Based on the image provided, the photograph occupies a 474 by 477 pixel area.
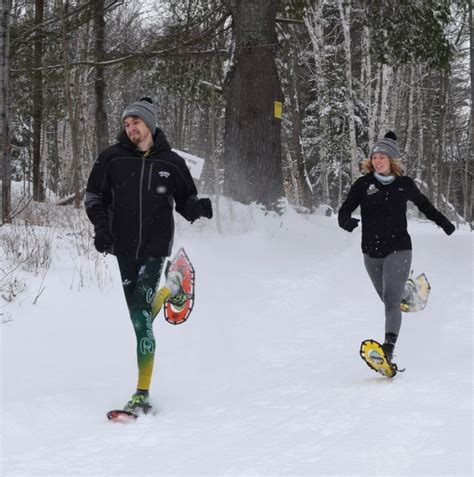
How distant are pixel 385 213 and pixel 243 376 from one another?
1.72 metres

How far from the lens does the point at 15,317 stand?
5.22 m

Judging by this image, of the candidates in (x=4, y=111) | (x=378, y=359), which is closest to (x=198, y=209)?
(x=378, y=359)

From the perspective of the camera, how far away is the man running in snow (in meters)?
3.96

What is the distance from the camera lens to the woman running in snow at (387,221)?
4.77m

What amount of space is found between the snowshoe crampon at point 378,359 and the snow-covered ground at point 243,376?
0.27ft

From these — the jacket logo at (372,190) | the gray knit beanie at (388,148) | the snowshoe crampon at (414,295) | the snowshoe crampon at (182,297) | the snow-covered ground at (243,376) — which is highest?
the gray knit beanie at (388,148)

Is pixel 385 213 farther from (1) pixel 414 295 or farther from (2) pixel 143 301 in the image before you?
(2) pixel 143 301

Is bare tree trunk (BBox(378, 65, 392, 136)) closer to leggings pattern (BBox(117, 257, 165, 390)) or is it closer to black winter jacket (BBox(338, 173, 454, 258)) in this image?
black winter jacket (BBox(338, 173, 454, 258))

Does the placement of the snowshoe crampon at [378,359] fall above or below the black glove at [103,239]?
below

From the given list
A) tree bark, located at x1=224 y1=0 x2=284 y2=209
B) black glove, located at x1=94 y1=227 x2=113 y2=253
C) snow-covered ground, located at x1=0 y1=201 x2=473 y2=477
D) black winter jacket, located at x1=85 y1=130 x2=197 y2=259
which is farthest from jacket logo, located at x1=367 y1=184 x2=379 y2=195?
tree bark, located at x1=224 y1=0 x2=284 y2=209

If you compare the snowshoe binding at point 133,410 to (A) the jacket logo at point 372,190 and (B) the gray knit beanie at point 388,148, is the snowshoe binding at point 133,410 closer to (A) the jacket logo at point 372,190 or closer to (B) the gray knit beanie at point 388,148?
(A) the jacket logo at point 372,190

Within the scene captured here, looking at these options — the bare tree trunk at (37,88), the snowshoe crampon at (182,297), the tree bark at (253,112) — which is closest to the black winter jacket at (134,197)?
the snowshoe crampon at (182,297)

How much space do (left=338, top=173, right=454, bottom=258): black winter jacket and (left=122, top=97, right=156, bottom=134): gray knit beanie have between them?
73.9 inches

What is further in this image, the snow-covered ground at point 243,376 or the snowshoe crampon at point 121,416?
the snowshoe crampon at point 121,416
